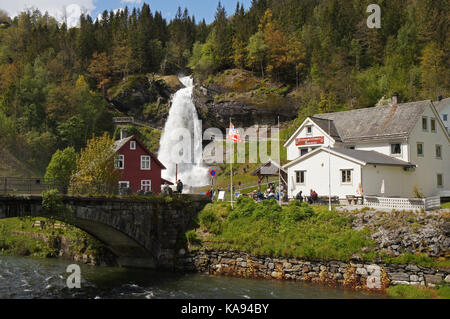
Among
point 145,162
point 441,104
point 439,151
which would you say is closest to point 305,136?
point 439,151

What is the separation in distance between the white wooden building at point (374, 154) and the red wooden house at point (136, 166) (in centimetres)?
1546

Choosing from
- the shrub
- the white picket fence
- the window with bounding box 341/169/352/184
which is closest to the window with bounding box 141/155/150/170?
the shrub

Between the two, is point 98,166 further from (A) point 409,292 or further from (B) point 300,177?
(A) point 409,292

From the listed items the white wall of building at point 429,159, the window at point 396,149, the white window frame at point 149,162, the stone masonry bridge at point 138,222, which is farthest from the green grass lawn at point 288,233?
the white window frame at point 149,162

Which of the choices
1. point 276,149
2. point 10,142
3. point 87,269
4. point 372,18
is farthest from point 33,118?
point 372,18

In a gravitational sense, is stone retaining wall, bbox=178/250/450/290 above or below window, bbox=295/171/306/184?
below

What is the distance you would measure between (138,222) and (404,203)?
1851cm

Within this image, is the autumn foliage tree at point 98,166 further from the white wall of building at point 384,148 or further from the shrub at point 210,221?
the white wall of building at point 384,148

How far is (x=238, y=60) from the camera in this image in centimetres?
8944

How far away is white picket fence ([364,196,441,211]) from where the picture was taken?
27.2 meters

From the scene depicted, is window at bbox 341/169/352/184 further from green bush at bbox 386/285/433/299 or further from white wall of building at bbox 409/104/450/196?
green bush at bbox 386/285/433/299

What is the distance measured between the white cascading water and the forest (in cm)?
1254
